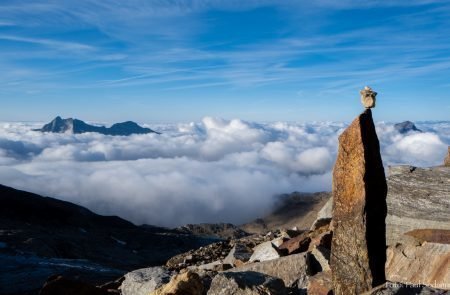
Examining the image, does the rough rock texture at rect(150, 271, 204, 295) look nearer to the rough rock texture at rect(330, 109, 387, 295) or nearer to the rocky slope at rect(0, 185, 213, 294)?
the rough rock texture at rect(330, 109, 387, 295)

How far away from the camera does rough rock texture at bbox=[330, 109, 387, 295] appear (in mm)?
11953

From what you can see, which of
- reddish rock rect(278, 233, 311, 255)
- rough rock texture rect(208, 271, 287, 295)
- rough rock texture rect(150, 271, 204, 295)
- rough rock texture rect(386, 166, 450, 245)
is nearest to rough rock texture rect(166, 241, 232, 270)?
reddish rock rect(278, 233, 311, 255)

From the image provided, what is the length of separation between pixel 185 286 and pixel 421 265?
297 inches

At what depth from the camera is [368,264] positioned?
1195 centimetres

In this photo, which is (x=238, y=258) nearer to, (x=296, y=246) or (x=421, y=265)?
(x=296, y=246)

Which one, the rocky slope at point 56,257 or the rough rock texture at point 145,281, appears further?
the rocky slope at point 56,257

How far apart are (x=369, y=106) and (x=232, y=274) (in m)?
5.80

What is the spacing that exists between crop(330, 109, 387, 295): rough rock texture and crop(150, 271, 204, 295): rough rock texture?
384 centimetres

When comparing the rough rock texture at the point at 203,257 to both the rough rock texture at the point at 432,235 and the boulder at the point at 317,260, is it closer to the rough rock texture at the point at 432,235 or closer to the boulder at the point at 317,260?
the boulder at the point at 317,260

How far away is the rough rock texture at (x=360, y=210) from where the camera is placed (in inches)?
471

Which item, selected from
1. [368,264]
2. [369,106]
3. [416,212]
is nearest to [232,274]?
[368,264]

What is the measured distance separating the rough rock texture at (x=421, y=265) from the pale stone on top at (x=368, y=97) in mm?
5395

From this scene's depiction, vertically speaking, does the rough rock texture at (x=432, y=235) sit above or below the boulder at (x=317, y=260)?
above

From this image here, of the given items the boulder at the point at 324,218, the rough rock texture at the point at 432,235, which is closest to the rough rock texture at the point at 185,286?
the rough rock texture at the point at 432,235
